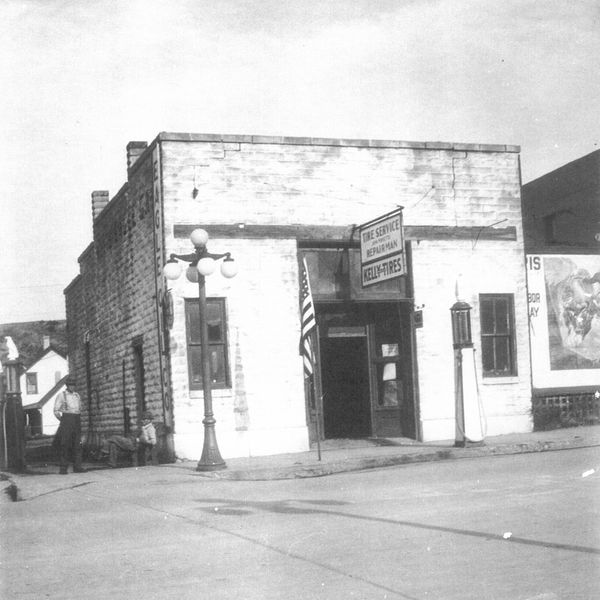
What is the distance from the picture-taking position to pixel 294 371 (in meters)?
18.4

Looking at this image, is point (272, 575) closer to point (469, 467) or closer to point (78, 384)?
point (469, 467)

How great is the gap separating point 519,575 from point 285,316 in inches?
485

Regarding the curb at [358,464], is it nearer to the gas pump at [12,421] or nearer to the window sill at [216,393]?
the gas pump at [12,421]

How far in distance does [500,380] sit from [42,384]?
61384mm

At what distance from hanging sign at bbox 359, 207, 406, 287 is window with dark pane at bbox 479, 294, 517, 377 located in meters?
2.85

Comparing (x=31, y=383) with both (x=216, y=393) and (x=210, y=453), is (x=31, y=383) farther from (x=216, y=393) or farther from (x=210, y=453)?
(x=210, y=453)

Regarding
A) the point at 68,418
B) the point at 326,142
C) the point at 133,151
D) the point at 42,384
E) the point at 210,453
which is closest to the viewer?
the point at 210,453

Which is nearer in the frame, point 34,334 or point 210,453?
point 210,453

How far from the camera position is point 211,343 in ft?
59.3

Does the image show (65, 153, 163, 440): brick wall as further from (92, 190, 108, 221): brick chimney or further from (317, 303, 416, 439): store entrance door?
(317, 303, 416, 439): store entrance door

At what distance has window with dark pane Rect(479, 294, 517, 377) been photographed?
1997 cm

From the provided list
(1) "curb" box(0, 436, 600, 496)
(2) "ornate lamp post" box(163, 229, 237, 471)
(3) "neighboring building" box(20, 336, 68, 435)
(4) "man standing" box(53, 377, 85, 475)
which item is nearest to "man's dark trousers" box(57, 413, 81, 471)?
(4) "man standing" box(53, 377, 85, 475)

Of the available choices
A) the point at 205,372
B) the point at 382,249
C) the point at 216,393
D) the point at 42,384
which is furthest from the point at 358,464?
the point at 42,384

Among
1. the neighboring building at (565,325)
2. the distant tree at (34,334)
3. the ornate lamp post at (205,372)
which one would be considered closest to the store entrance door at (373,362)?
the neighboring building at (565,325)
